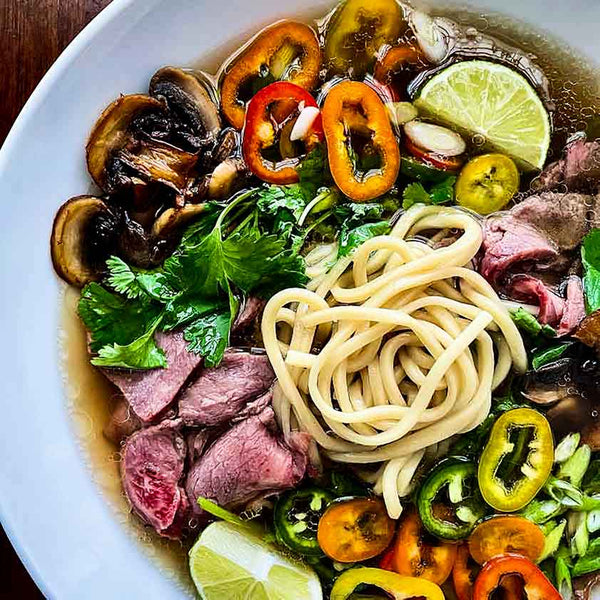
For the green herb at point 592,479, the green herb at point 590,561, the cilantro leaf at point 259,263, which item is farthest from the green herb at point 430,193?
the green herb at point 590,561

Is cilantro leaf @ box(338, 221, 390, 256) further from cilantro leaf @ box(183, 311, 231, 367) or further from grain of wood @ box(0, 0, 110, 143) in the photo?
grain of wood @ box(0, 0, 110, 143)

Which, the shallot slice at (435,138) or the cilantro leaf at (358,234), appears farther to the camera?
the shallot slice at (435,138)

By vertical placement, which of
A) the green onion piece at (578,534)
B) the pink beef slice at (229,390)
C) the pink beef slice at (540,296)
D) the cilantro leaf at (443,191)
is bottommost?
A: the green onion piece at (578,534)

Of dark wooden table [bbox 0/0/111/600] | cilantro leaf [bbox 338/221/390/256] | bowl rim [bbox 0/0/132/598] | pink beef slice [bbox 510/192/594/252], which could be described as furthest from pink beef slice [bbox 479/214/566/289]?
dark wooden table [bbox 0/0/111/600]

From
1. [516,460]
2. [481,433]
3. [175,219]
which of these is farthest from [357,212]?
[516,460]

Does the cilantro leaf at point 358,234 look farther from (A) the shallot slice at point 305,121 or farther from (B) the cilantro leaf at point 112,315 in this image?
(B) the cilantro leaf at point 112,315

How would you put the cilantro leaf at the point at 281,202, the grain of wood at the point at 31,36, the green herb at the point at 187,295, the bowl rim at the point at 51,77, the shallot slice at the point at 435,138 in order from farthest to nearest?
the grain of wood at the point at 31,36, the shallot slice at the point at 435,138, the cilantro leaf at the point at 281,202, the green herb at the point at 187,295, the bowl rim at the point at 51,77

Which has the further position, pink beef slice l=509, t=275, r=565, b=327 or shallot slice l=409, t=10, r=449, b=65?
shallot slice l=409, t=10, r=449, b=65
